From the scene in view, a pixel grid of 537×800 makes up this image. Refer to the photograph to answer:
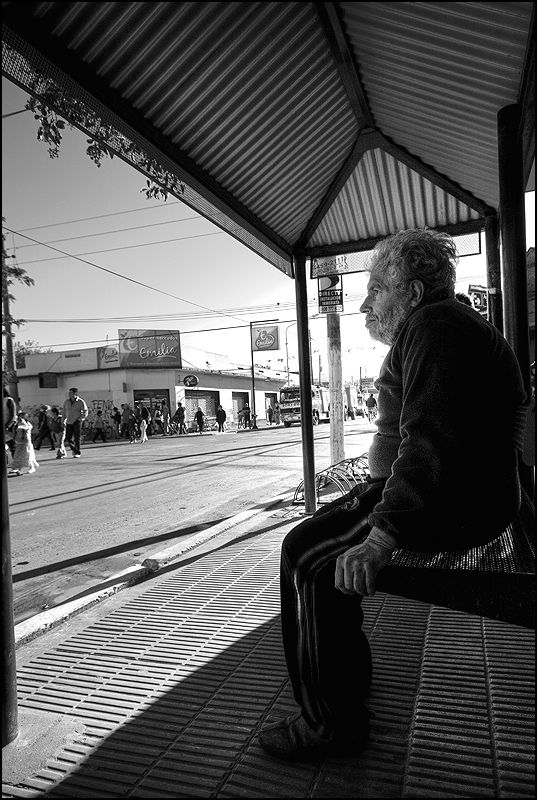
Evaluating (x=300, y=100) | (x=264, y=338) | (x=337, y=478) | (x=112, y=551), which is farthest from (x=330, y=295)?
(x=264, y=338)

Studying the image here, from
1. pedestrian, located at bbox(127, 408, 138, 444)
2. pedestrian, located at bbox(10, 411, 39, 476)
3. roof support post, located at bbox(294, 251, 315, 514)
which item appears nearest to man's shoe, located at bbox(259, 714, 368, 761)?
roof support post, located at bbox(294, 251, 315, 514)

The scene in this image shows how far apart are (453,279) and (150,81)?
1802 mm

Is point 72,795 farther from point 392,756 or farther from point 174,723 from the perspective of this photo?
point 392,756

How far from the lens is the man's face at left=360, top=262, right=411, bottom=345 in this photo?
7.30 ft

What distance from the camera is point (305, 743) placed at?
2.00 m

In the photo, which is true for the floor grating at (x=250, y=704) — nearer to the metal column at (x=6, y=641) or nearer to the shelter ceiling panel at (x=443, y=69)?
the metal column at (x=6, y=641)

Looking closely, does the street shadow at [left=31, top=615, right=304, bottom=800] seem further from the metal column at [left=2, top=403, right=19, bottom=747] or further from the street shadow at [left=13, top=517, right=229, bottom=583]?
the street shadow at [left=13, top=517, right=229, bottom=583]

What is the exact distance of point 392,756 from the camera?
1988 mm

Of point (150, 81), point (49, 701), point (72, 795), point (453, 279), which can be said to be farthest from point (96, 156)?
point (72, 795)

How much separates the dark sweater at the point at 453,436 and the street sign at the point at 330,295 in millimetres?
6358

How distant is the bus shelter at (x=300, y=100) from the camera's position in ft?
7.83

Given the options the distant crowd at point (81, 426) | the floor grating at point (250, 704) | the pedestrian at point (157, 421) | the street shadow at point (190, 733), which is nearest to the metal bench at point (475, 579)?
the floor grating at point (250, 704)

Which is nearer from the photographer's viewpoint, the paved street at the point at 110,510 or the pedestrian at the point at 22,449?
the paved street at the point at 110,510

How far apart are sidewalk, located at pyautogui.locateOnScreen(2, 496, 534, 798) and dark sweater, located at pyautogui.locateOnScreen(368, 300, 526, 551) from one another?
0.82m
